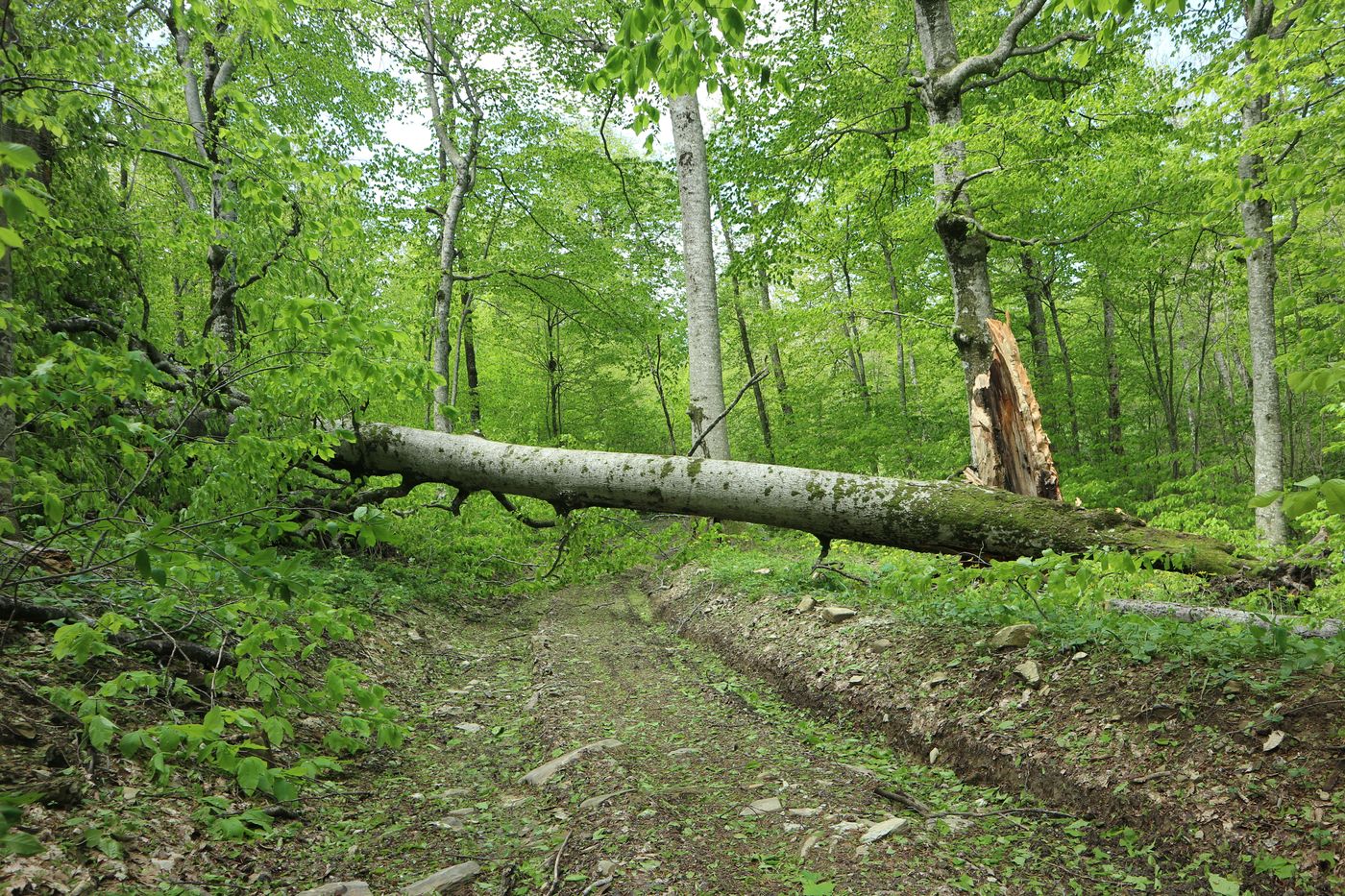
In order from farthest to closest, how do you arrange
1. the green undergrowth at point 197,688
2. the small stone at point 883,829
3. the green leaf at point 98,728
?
A: 1. the small stone at point 883,829
2. the green undergrowth at point 197,688
3. the green leaf at point 98,728

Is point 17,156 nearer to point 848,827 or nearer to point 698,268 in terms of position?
point 848,827

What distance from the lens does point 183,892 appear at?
7.12 ft

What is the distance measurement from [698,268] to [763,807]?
6.53 meters

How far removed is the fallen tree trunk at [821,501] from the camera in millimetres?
3986

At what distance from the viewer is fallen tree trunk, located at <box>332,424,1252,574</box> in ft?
13.1

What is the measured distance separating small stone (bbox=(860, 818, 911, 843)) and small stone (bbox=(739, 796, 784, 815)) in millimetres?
472

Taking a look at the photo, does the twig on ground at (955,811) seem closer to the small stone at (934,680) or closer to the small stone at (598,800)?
the small stone at (934,680)

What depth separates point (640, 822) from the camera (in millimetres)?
2859

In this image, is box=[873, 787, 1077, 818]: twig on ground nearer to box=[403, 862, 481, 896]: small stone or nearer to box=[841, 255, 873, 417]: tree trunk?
box=[403, 862, 481, 896]: small stone

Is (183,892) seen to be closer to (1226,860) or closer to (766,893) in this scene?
(766,893)

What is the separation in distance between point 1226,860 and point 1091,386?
16.0m

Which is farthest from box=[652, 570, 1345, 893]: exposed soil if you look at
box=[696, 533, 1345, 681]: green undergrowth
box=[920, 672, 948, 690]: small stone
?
box=[696, 533, 1345, 681]: green undergrowth

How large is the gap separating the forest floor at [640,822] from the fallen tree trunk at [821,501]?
1.34 metres

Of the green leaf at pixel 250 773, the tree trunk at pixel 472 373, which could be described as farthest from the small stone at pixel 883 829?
the tree trunk at pixel 472 373
